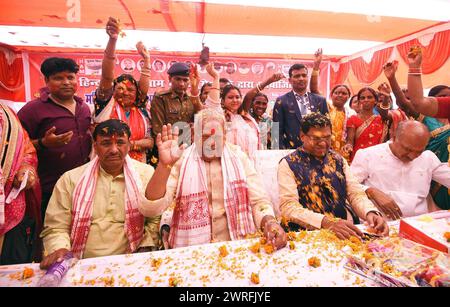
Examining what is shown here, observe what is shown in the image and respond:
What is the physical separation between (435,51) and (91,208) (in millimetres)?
5124

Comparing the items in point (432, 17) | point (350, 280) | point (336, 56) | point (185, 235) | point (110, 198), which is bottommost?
point (185, 235)

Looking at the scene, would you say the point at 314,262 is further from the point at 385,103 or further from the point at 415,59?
the point at 385,103

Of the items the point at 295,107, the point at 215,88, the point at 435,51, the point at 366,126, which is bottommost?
the point at 366,126

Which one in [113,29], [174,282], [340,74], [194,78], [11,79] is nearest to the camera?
[174,282]

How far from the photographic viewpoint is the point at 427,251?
3.35 feet

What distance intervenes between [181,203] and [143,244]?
352mm

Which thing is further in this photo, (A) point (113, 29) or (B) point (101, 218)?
(A) point (113, 29)

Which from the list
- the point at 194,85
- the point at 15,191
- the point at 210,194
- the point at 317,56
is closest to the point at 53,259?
the point at 15,191

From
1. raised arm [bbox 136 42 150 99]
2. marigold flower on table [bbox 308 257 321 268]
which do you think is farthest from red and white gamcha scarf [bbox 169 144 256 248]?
raised arm [bbox 136 42 150 99]

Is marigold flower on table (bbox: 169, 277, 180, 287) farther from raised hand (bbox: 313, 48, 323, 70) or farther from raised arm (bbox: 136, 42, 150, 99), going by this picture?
raised hand (bbox: 313, 48, 323, 70)

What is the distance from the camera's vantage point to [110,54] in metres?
1.92
